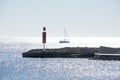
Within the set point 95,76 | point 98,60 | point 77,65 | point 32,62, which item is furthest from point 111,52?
point 95,76

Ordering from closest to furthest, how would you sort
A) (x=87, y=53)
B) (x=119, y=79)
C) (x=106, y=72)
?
(x=119, y=79) < (x=106, y=72) < (x=87, y=53)

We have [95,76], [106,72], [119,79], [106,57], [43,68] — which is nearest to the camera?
[119,79]

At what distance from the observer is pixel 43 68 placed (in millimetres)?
94062

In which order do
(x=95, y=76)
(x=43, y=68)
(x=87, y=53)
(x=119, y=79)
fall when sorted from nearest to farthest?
1. (x=119, y=79)
2. (x=95, y=76)
3. (x=43, y=68)
4. (x=87, y=53)

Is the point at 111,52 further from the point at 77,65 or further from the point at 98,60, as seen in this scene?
the point at 77,65

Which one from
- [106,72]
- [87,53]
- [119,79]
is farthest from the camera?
[87,53]

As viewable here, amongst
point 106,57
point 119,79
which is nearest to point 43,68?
point 106,57

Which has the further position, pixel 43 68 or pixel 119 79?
pixel 43 68

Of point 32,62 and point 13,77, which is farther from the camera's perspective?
point 32,62

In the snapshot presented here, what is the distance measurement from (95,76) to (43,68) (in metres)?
18.6

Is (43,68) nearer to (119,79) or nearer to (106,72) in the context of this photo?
(106,72)

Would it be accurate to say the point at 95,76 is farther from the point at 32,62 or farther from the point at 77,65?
the point at 32,62

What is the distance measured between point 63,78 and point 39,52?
119ft

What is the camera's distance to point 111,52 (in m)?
106
